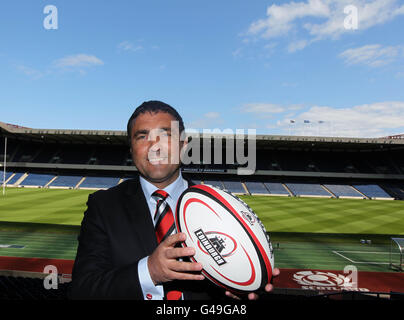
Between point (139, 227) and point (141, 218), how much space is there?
0.08 m

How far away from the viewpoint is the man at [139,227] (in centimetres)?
188

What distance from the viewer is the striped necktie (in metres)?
2.27

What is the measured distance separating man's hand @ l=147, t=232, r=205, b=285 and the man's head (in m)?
0.74

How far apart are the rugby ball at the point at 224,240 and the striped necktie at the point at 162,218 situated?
64 millimetres

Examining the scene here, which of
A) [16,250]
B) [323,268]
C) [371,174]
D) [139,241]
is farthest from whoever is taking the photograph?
[371,174]

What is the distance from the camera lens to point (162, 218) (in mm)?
2340

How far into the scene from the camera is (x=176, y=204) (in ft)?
7.92

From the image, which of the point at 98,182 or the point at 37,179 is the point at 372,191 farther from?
the point at 37,179

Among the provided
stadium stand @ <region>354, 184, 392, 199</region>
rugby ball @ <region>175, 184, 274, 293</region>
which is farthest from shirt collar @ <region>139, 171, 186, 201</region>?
stadium stand @ <region>354, 184, 392, 199</region>

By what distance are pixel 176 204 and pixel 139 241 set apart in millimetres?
439

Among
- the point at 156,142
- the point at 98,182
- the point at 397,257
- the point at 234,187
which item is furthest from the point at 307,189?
the point at 156,142

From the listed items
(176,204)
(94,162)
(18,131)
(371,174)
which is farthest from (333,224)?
(18,131)

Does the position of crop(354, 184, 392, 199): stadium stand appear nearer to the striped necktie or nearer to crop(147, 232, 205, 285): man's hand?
the striped necktie
